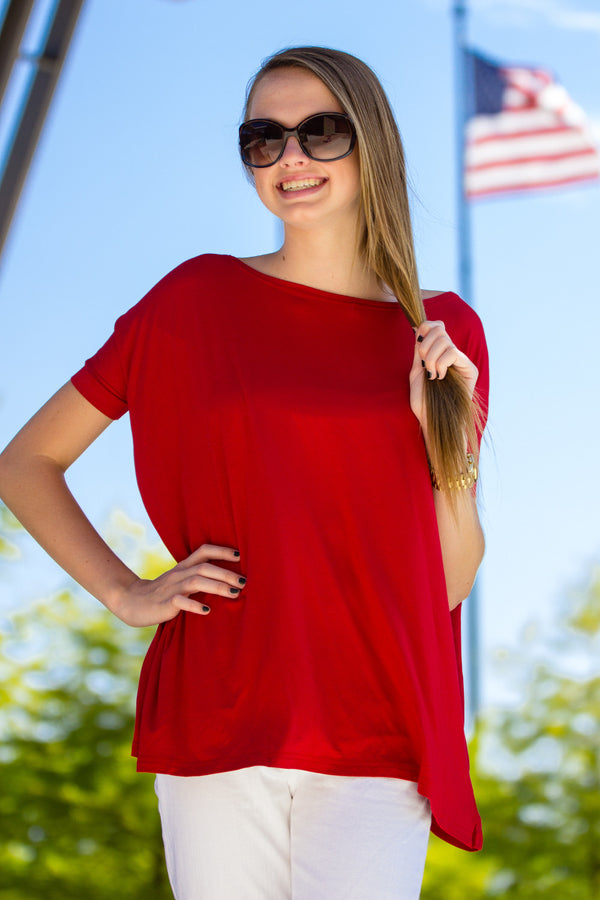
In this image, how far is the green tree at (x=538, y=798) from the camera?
27.5ft

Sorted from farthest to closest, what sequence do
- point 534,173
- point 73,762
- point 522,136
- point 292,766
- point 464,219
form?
point 464,219, point 522,136, point 534,173, point 73,762, point 292,766

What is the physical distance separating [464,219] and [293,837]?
35.8ft

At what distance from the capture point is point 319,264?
2408 millimetres

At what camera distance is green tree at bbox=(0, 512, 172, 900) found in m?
8.53

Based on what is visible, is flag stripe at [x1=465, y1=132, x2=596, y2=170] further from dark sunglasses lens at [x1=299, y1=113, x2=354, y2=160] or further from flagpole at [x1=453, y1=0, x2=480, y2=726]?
dark sunglasses lens at [x1=299, y1=113, x2=354, y2=160]

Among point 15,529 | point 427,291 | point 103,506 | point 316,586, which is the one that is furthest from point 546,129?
point 316,586

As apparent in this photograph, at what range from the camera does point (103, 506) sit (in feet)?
34.0

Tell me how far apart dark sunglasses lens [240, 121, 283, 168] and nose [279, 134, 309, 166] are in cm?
2

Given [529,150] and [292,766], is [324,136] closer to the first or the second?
[292,766]

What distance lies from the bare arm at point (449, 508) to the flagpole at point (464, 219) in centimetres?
934

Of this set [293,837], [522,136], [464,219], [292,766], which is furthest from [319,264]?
[464,219]

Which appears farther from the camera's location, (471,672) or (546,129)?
(471,672)

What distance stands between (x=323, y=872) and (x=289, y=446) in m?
0.73

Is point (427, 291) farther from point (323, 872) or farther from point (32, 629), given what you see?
point (32, 629)
